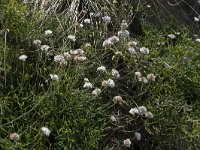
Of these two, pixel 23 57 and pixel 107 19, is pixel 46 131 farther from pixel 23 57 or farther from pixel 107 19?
pixel 107 19

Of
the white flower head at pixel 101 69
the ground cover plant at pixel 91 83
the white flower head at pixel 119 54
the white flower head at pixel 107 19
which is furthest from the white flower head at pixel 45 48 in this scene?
the white flower head at pixel 107 19

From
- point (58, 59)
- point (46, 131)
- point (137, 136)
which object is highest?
point (58, 59)

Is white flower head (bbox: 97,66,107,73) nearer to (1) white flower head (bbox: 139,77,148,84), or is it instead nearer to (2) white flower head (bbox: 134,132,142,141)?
(1) white flower head (bbox: 139,77,148,84)

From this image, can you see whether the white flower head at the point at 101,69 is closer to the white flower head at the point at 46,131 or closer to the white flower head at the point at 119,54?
the white flower head at the point at 119,54

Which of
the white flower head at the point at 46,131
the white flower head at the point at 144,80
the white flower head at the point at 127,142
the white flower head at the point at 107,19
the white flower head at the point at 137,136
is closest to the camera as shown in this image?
the white flower head at the point at 46,131

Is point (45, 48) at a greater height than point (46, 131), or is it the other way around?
point (45, 48)

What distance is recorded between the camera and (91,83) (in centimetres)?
199

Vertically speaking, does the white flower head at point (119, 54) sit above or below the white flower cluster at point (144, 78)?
above

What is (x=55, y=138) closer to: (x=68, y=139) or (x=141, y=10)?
(x=68, y=139)

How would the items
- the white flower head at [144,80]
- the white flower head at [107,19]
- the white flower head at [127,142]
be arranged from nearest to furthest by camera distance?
the white flower head at [127,142]
the white flower head at [144,80]
the white flower head at [107,19]

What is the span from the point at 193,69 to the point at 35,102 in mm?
897

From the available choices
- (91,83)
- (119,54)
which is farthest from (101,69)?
(119,54)

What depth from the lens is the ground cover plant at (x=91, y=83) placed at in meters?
1.81

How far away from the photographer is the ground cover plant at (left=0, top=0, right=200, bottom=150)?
181 cm
